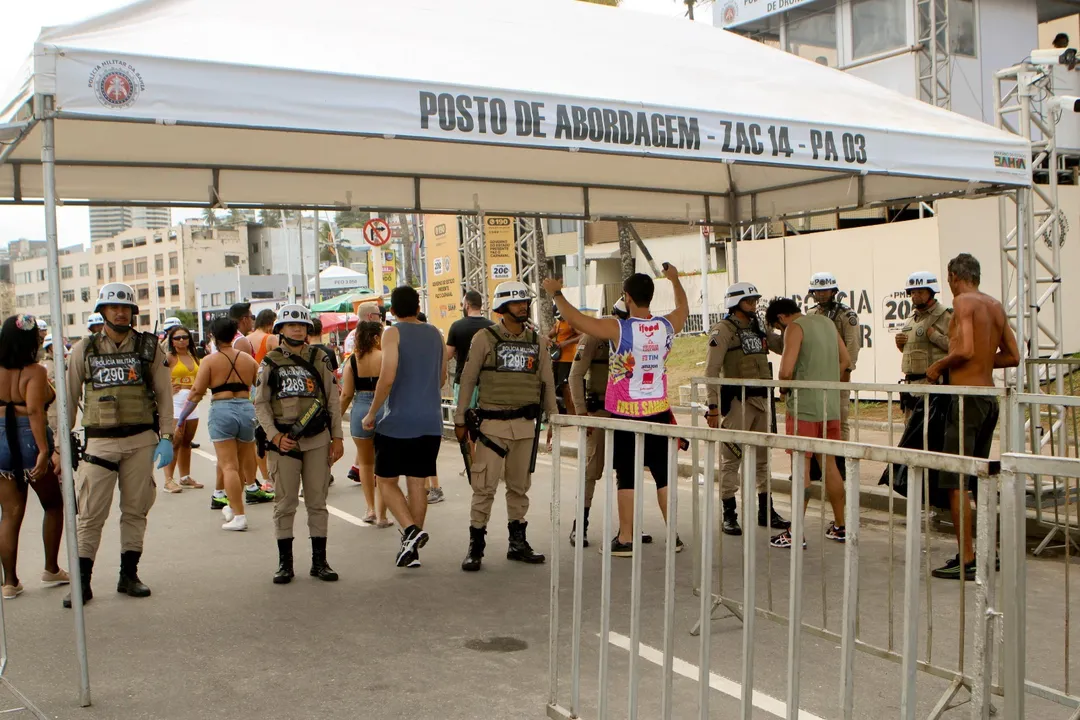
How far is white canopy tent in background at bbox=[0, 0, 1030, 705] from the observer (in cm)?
447

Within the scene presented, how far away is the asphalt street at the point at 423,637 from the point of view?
4.49 meters

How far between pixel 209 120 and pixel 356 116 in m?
0.71

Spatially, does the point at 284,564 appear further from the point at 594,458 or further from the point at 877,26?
the point at 877,26

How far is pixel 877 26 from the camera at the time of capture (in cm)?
2059

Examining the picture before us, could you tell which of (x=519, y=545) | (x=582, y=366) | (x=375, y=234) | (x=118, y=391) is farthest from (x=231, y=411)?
(x=375, y=234)

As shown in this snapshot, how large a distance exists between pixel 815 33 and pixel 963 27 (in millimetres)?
3092

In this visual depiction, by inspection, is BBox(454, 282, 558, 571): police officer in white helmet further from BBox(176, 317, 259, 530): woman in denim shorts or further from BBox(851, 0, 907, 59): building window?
BBox(851, 0, 907, 59): building window

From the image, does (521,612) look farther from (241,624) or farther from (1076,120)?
(1076,120)

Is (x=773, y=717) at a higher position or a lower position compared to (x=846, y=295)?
lower

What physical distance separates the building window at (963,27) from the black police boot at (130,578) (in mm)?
A: 19171

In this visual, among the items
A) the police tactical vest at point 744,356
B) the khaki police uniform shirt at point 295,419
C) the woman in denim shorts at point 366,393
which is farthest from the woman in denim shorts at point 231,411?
the police tactical vest at point 744,356

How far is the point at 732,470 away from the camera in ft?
24.7

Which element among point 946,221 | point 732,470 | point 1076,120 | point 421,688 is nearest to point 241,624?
point 421,688

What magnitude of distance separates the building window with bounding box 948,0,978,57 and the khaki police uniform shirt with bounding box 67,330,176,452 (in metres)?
18.7
